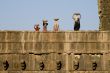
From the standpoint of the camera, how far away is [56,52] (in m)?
16.5

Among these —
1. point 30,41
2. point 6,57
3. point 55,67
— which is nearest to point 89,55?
point 55,67

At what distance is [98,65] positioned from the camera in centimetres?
1644

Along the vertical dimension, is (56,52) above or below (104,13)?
below

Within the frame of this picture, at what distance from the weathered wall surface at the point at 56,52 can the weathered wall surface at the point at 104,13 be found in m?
2.71

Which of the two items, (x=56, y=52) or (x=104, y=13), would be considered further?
(x=104, y=13)

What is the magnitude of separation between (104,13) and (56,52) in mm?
4634

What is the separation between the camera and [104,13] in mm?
19500

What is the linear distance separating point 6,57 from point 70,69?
129 inches

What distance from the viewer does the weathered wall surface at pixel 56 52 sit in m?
16.5

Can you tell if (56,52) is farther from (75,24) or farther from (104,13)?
(104,13)

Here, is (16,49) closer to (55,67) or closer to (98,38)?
(55,67)

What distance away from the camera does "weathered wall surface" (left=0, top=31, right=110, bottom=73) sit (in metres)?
16.5

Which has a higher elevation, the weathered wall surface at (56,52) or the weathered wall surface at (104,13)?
the weathered wall surface at (104,13)

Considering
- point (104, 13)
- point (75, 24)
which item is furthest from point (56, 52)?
point (104, 13)
